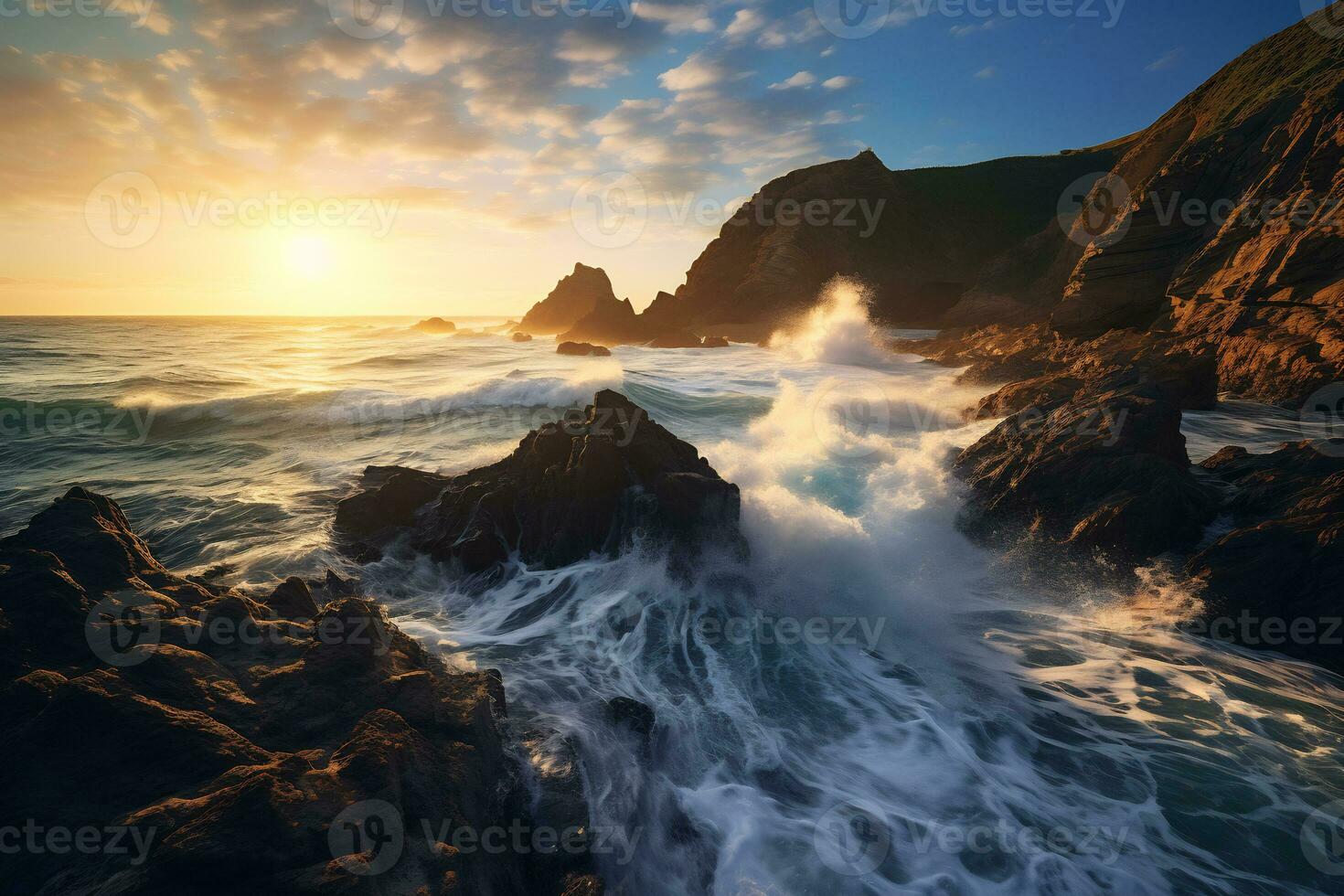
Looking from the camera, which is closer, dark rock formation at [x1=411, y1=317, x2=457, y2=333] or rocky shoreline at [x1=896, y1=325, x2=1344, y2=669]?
rocky shoreline at [x1=896, y1=325, x2=1344, y2=669]

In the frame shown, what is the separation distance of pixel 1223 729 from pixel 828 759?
4130mm

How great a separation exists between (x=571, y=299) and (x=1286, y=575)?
3202 inches

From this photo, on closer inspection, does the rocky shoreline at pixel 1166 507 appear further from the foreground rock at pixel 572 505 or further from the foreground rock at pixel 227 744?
the foreground rock at pixel 227 744

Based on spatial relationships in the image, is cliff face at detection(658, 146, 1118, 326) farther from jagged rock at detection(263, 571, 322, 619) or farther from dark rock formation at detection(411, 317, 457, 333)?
jagged rock at detection(263, 571, 322, 619)

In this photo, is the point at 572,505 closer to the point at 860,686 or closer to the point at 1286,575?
the point at 860,686

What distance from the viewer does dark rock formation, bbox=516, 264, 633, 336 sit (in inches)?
3164

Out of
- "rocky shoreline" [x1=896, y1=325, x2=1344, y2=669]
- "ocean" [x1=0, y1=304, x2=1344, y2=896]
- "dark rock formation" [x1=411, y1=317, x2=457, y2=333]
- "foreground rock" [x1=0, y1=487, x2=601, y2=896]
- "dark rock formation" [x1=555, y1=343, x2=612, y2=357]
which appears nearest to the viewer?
"foreground rock" [x1=0, y1=487, x2=601, y2=896]

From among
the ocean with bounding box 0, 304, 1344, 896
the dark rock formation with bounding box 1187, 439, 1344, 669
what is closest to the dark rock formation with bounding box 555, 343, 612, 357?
the ocean with bounding box 0, 304, 1344, 896

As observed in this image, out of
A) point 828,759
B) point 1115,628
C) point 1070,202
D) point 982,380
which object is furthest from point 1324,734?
point 1070,202

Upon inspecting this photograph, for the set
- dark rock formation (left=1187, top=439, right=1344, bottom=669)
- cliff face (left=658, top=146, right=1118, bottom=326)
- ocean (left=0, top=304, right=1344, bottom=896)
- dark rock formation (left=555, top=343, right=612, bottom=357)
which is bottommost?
ocean (left=0, top=304, right=1344, bottom=896)

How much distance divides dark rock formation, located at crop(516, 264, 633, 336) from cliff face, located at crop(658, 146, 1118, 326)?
17381 millimetres

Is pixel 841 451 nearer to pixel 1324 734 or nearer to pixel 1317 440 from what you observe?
pixel 1317 440

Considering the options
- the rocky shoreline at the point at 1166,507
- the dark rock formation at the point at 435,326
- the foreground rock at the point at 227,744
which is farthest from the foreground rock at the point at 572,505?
the dark rock formation at the point at 435,326

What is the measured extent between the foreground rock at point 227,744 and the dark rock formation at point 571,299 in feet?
255
